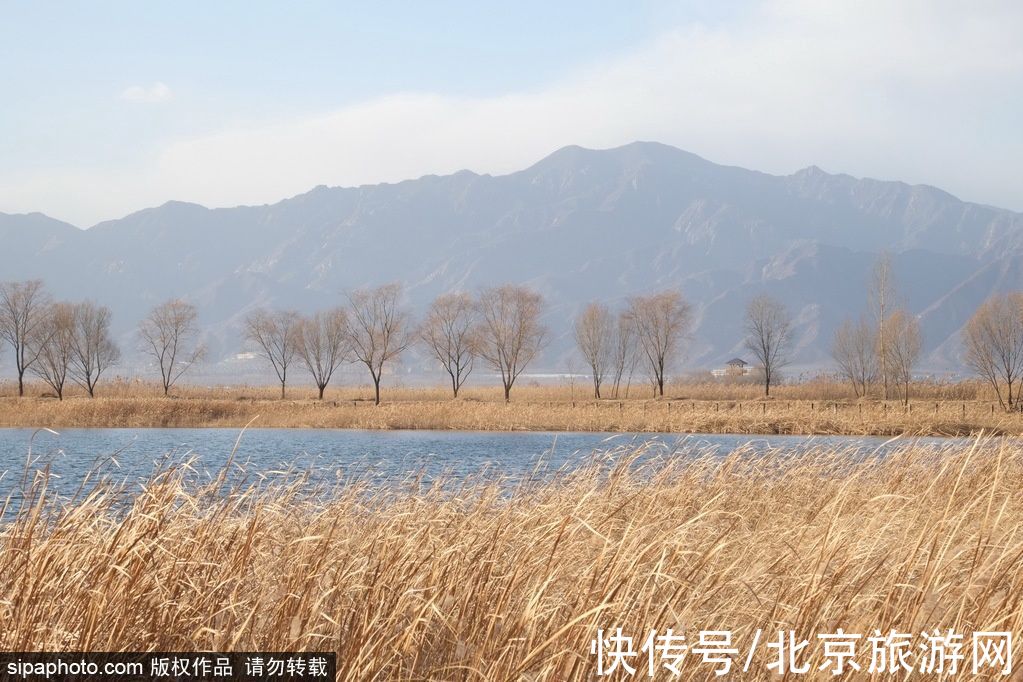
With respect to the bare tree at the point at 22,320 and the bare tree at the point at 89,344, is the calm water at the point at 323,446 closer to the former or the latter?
the bare tree at the point at 89,344

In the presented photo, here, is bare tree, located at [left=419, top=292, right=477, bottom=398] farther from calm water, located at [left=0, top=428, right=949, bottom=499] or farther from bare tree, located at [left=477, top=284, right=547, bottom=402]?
calm water, located at [left=0, top=428, right=949, bottom=499]

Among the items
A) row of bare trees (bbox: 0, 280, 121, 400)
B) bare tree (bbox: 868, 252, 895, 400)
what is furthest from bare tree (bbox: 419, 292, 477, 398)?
bare tree (bbox: 868, 252, 895, 400)

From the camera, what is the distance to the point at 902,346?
7888cm

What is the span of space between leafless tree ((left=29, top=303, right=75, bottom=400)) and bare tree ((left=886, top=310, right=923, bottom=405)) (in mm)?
63373

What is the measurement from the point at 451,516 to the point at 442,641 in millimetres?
2527

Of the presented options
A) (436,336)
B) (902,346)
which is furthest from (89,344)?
(902,346)

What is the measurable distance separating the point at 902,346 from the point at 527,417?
46.8 meters

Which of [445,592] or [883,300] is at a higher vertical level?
[883,300]

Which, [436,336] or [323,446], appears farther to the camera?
[436,336]

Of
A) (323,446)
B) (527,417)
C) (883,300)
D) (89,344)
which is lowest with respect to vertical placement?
(323,446)

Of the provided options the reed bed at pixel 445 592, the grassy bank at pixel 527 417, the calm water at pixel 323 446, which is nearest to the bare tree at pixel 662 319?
the grassy bank at pixel 527 417

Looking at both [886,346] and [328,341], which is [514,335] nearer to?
[328,341]

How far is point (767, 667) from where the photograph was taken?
5113mm

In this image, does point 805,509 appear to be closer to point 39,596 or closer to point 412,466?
point 39,596
